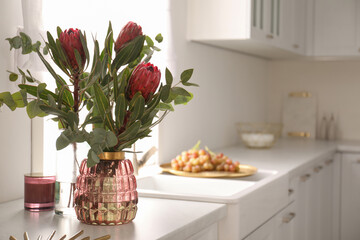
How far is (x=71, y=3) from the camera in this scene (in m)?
1.95

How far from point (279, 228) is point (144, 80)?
1256 mm

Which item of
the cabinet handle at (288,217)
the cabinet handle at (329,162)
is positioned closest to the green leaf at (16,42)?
the cabinet handle at (288,217)

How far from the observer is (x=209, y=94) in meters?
3.15

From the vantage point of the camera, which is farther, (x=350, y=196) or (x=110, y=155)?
(x=350, y=196)

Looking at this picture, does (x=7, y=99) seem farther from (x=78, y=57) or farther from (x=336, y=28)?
(x=336, y=28)

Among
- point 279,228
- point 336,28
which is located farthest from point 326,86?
point 279,228

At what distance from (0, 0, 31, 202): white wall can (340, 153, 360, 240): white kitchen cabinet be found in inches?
96.5

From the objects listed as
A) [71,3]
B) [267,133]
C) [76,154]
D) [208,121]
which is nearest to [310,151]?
[267,133]

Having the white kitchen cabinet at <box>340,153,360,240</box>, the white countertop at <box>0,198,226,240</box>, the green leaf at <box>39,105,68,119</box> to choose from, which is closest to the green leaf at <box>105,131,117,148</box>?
the green leaf at <box>39,105,68,119</box>

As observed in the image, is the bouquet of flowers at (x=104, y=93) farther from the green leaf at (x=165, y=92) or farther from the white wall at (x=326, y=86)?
the white wall at (x=326, y=86)

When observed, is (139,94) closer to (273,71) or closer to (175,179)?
(175,179)

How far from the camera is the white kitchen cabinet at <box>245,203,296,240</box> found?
6.78 feet

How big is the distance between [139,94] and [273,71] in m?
3.21

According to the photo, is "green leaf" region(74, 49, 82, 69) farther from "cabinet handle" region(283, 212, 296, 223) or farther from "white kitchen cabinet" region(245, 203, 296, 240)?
"cabinet handle" region(283, 212, 296, 223)
